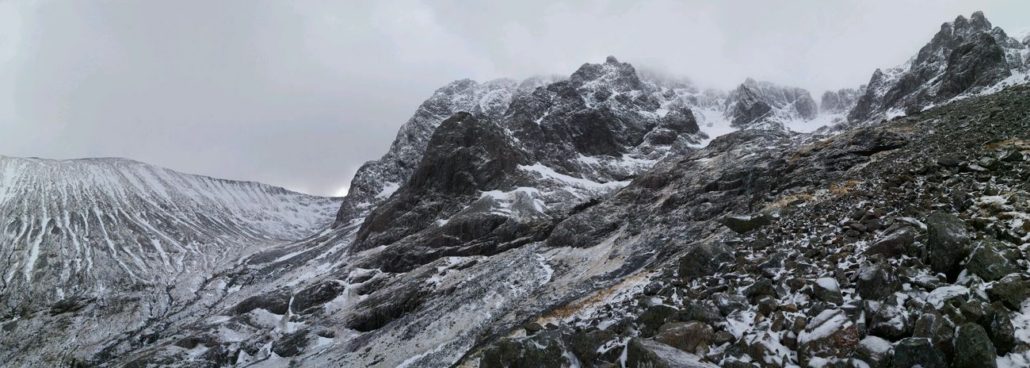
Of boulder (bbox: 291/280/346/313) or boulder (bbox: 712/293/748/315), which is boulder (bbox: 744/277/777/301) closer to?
boulder (bbox: 712/293/748/315)

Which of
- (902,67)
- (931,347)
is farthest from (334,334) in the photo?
(902,67)

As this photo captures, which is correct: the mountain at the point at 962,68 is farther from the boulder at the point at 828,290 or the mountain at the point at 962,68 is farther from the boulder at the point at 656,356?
the boulder at the point at 656,356

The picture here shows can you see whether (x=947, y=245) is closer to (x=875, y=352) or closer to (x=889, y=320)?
(x=889, y=320)

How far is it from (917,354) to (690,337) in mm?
4781

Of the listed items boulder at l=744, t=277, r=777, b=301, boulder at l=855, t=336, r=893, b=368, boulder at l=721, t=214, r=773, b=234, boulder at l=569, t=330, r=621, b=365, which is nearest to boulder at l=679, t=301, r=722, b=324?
boulder at l=744, t=277, r=777, b=301

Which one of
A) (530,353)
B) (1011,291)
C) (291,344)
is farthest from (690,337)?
(291,344)

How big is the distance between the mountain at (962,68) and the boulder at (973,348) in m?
66.6

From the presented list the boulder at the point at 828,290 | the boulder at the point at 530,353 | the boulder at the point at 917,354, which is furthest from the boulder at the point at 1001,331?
the boulder at the point at 530,353

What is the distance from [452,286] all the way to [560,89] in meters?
130

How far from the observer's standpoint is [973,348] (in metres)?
9.48

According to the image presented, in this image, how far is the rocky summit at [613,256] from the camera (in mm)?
12555

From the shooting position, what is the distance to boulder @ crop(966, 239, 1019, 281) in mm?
11477

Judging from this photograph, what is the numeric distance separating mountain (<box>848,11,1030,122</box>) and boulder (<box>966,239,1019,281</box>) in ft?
207

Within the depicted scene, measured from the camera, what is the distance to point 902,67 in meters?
188
